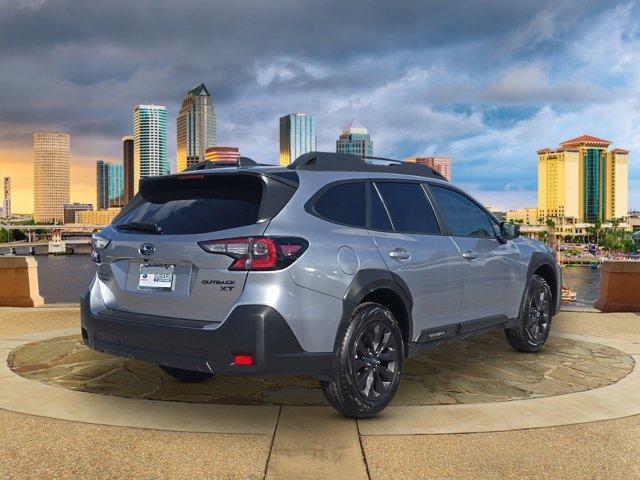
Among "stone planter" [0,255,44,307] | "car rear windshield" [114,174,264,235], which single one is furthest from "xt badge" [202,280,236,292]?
"stone planter" [0,255,44,307]

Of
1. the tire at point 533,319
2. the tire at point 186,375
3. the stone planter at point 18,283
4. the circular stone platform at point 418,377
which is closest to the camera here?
the circular stone platform at point 418,377

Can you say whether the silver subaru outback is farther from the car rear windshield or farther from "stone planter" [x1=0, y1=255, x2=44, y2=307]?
"stone planter" [x1=0, y1=255, x2=44, y2=307]

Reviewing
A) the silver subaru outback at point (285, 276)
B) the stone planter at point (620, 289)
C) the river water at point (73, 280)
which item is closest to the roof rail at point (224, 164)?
the silver subaru outback at point (285, 276)

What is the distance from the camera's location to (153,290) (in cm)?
410

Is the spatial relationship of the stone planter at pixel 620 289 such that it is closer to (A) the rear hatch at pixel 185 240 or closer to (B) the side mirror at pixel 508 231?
(B) the side mirror at pixel 508 231

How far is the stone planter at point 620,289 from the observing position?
33.0 feet

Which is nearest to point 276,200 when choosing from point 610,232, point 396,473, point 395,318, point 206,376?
point 395,318

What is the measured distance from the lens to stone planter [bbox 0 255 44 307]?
10.4 m

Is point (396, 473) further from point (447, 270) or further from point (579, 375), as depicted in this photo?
point (579, 375)

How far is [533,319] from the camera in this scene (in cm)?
670

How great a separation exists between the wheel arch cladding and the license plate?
1121 mm

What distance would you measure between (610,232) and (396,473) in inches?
8360

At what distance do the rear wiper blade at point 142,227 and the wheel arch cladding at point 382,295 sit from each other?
1.31 meters

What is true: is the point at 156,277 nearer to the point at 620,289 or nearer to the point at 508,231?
the point at 508,231
